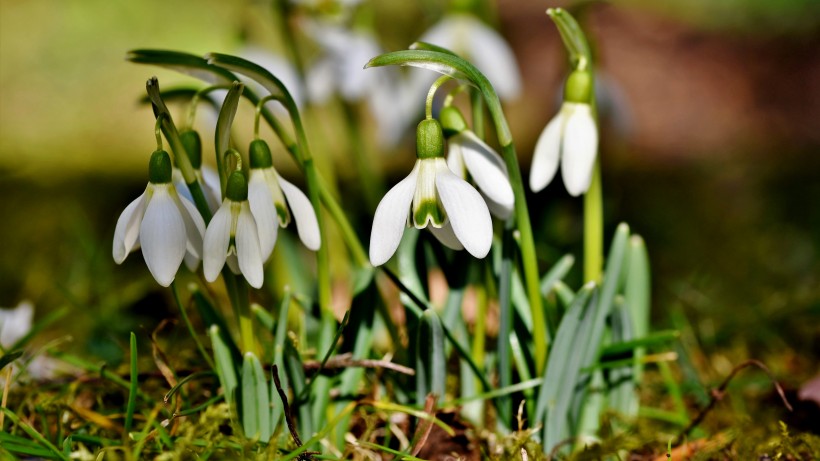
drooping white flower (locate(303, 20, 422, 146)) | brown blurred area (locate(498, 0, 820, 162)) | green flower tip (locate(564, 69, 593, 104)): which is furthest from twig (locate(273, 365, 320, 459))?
brown blurred area (locate(498, 0, 820, 162))

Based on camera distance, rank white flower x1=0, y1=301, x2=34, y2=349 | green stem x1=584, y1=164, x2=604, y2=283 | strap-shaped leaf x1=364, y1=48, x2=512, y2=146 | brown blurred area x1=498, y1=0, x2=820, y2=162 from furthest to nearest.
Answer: brown blurred area x1=498, y1=0, x2=820, y2=162, white flower x1=0, y1=301, x2=34, y2=349, green stem x1=584, y1=164, x2=604, y2=283, strap-shaped leaf x1=364, y1=48, x2=512, y2=146

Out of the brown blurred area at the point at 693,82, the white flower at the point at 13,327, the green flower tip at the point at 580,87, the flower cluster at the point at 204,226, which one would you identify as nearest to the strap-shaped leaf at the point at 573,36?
the green flower tip at the point at 580,87

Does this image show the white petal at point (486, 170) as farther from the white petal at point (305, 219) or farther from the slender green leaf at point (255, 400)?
the slender green leaf at point (255, 400)

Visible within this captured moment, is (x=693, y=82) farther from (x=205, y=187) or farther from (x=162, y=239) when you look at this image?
(x=162, y=239)

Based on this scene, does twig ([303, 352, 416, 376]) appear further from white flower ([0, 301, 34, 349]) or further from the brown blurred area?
the brown blurred area

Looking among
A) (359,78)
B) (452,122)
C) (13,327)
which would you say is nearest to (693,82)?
(359,78)

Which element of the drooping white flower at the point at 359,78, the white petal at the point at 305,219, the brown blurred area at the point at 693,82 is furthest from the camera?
the brown blurred area at the point at 693,82
